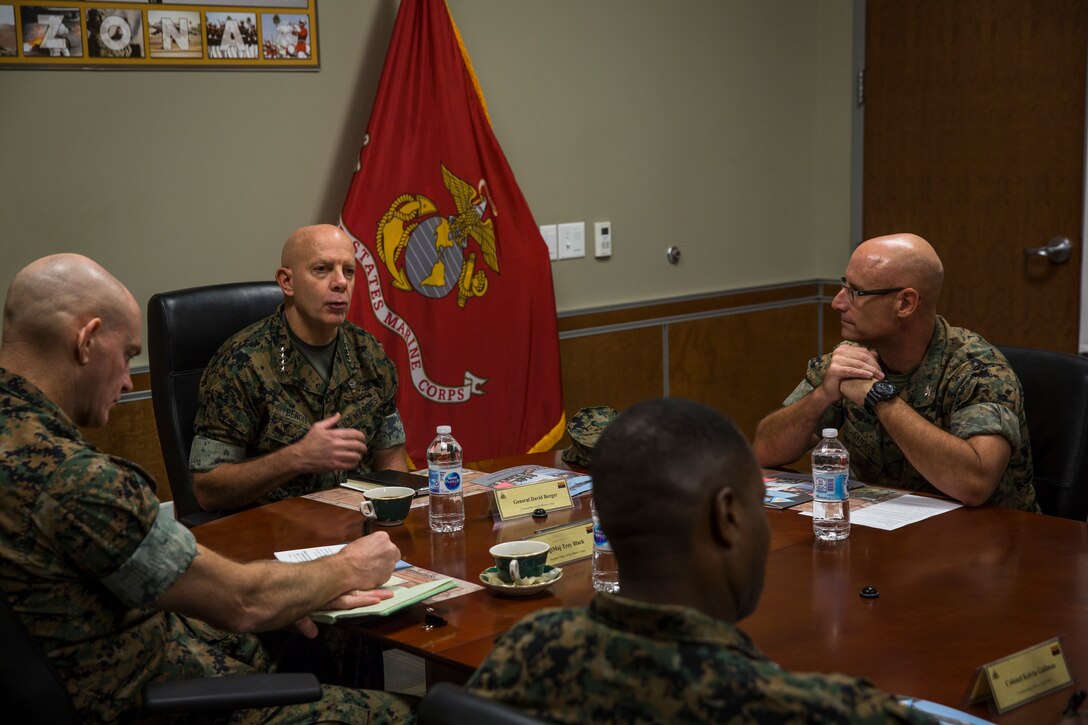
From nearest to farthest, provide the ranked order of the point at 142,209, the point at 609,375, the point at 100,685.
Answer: the point at 100,685 < the point at 142,209 < the point at 609,375

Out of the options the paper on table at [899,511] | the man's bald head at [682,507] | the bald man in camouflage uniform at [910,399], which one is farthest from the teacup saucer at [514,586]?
the bald man in camouflage uniform at [910,399]

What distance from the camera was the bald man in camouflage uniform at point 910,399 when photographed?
273 cm

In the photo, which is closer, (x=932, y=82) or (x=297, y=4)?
(x=297, y=4)

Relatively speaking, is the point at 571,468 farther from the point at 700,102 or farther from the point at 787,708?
the point at 700,102

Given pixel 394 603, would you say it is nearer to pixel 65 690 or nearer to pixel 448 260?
pixel 65 690

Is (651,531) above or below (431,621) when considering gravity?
above

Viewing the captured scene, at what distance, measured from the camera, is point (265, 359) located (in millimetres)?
3137

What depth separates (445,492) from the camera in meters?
2.64

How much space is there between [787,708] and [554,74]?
391cm

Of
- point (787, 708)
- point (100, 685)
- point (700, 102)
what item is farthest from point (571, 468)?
point (700, 102)

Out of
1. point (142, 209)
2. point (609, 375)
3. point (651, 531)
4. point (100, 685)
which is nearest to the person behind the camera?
point (651, 531)

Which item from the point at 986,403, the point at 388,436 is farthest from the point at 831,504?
the point at 388,436

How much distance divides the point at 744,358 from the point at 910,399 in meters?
2.68

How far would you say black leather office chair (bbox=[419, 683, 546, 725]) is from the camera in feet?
4.05
